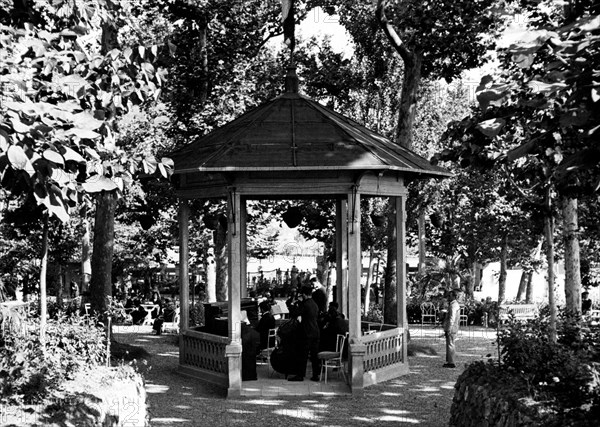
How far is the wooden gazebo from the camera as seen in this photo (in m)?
12.5

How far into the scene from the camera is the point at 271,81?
78.1 ft

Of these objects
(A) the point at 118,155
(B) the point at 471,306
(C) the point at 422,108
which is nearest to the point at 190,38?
(C) the point at 422,108

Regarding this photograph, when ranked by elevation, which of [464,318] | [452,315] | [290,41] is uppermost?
[290,41]

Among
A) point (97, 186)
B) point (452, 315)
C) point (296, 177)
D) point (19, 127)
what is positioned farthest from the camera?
point (452, 315)

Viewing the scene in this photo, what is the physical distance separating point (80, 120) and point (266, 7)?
2109 centimetres

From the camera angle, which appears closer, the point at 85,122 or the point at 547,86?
the point at 547,86

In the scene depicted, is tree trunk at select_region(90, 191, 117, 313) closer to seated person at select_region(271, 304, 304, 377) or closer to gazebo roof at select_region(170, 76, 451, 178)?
gazebo roof at select_region(170, 76, 451, 178)

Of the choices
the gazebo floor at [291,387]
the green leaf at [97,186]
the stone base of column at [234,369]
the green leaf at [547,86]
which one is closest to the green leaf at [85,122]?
the green leaf at [97,186]

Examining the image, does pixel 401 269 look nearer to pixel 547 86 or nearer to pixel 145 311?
pixel 547 86

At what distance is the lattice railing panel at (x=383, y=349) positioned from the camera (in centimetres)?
1343

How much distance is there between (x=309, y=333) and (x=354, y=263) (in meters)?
1.52

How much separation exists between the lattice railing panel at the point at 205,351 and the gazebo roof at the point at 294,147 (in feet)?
10.2

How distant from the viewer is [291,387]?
12.8m

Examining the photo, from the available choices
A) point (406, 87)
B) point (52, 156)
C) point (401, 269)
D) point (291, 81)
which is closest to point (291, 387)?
point (401, 269)
